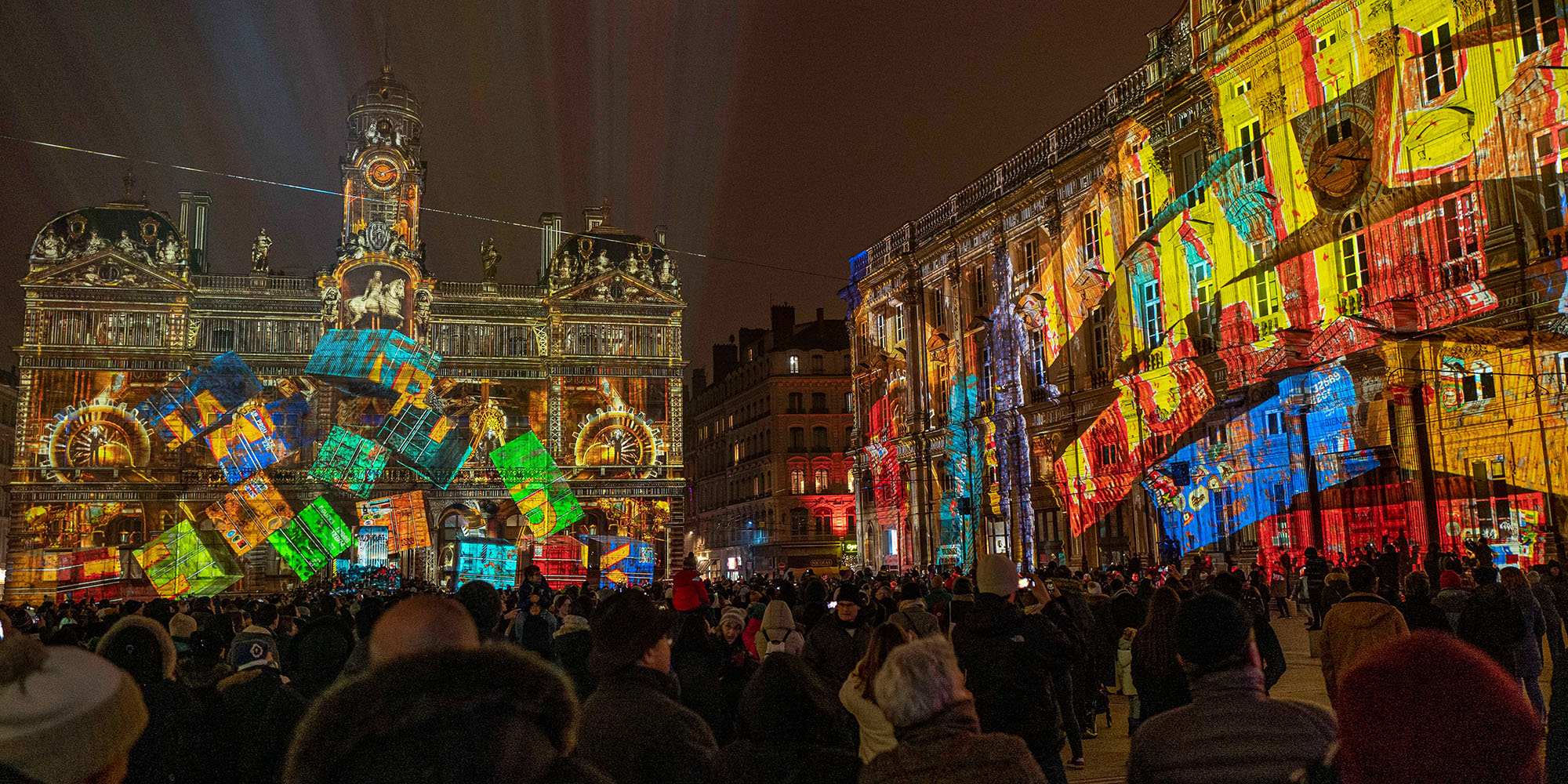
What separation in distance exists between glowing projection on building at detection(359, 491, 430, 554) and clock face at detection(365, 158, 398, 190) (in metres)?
15.2

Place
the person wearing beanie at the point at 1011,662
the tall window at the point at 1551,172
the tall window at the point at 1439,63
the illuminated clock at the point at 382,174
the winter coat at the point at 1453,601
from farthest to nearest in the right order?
the illuminated clock at the point at 382,174 → the tall window at the point at 1439,63 → the tall window at the point at 1551,172 → the winter coat at the point at 1453,601 → the person wearing beanie at the point at 1011,662

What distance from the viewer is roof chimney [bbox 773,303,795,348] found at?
7700 cm

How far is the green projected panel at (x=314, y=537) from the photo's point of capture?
54.2m

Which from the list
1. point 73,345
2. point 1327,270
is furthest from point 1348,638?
point 73,345

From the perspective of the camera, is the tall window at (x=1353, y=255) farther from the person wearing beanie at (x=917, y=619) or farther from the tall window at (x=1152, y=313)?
the person wearing beanie at (x=917, y=619)

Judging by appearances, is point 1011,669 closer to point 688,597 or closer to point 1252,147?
point 688,597

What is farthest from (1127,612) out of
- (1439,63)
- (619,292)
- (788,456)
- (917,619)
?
(788,456)

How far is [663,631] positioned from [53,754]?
2.11 metres

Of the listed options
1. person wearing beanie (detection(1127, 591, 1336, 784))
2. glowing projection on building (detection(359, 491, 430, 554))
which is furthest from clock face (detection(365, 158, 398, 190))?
person wearing beanie (detection(1127, 591, 1336, 784))

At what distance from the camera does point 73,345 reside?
54688 millimetres

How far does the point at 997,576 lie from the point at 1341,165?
22.6m

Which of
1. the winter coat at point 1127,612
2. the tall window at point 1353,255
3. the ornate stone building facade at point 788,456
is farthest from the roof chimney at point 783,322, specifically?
the winter coat at point 1127,612

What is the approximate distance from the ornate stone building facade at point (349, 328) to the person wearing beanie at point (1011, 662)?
50.6 meters

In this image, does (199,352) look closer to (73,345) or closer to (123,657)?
(73,345)
